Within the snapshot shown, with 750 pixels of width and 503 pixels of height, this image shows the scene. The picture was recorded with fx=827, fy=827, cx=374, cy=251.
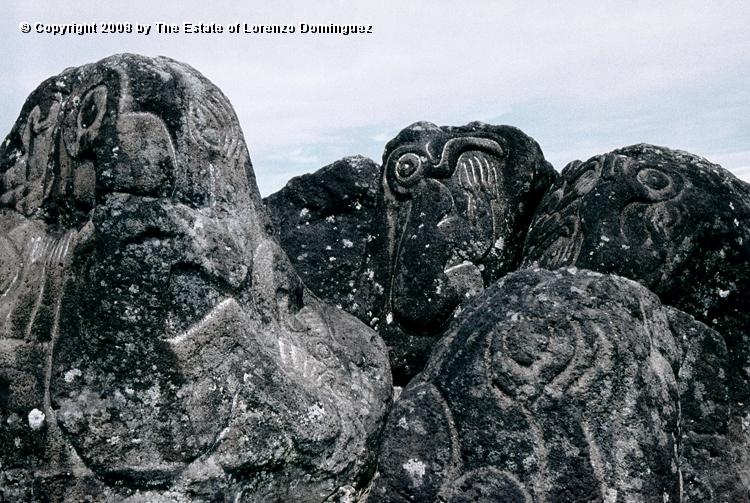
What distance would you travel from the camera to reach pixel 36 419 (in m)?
4.00

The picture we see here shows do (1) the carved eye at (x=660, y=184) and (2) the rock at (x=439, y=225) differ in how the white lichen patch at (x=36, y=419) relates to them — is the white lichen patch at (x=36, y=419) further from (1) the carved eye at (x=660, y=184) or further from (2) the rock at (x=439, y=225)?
(1) the carved eye at (x=660, y=184)

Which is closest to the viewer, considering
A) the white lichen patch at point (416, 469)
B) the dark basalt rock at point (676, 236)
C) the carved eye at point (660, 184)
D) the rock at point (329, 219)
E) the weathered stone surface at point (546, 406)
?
the weathered stone surface at point (546, 406)

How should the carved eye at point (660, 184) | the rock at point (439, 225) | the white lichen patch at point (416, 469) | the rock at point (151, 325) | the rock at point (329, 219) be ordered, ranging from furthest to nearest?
1. the rock at point (329, 219)
2. the rock at point (439, 225)
3. the carved eye at point (660, 184)
4. the rock at point (151, 325)
5. the white lichen patch at point (416, 469)

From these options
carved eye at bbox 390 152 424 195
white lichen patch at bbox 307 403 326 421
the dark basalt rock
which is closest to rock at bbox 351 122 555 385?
carved eye at bbox 390 152 424 195

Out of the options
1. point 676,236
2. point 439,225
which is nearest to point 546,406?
point 676,236

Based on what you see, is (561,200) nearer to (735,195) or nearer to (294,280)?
(735,195)

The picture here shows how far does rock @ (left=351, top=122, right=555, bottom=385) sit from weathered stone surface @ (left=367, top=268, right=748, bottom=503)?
7.62 feet

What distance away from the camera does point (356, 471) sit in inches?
173

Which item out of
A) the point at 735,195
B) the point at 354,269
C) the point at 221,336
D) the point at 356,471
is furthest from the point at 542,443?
the point at 354,269

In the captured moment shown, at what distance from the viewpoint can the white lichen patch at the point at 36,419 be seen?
13.1 ft

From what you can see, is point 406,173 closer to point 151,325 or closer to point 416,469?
point 151,325

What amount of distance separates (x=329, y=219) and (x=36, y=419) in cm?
343

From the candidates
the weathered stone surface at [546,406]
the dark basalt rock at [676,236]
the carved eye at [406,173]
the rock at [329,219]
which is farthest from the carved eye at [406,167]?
the weathered stone surface at [546,406]

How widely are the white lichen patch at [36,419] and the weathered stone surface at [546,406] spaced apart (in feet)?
5.37
